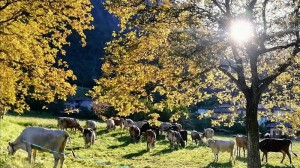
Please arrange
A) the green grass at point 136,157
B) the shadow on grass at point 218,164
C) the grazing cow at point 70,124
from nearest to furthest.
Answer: the green grass at point 136,157 → the shadow on grass at point 218,164 → the grazing cow at point 70,124

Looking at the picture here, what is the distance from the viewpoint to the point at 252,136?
15438 millimetres

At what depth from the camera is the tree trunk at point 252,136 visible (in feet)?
49.7

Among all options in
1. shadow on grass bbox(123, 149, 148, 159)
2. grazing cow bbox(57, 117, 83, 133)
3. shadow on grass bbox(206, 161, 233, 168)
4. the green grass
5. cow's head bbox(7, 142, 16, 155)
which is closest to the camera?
cow's head bbox(7, 142, 16, 155)

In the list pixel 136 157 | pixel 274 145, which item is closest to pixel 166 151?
pixel 136 157

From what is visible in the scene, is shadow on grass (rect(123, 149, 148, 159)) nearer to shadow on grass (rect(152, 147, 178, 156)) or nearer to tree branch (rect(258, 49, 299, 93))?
shadow on grass (rect(152, 147, 178, 156))

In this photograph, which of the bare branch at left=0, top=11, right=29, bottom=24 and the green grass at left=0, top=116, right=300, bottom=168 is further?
the green grass at left=0, top=116, right=300, bottom=168

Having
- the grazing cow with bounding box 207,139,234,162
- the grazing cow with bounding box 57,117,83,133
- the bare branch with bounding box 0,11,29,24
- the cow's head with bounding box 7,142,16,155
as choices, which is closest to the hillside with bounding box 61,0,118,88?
the grazing cow with bounding box 57,117,83,133

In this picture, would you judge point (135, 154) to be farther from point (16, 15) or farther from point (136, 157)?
point (16, 15)

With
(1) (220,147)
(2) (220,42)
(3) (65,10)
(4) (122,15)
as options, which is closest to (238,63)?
(2) (220,42)

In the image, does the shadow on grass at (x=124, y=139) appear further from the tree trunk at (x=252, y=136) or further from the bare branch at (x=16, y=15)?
the bare branch at (x=16, y=15)

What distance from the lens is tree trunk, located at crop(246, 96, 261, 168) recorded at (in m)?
15.2

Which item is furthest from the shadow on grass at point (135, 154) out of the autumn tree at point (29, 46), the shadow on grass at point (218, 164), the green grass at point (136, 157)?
the autumn tree at point (29, 46)

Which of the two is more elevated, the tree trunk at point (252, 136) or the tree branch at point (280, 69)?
the tree branch at point (280, 69)

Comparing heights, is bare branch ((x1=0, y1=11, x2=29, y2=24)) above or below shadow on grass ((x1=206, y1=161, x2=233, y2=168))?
above
